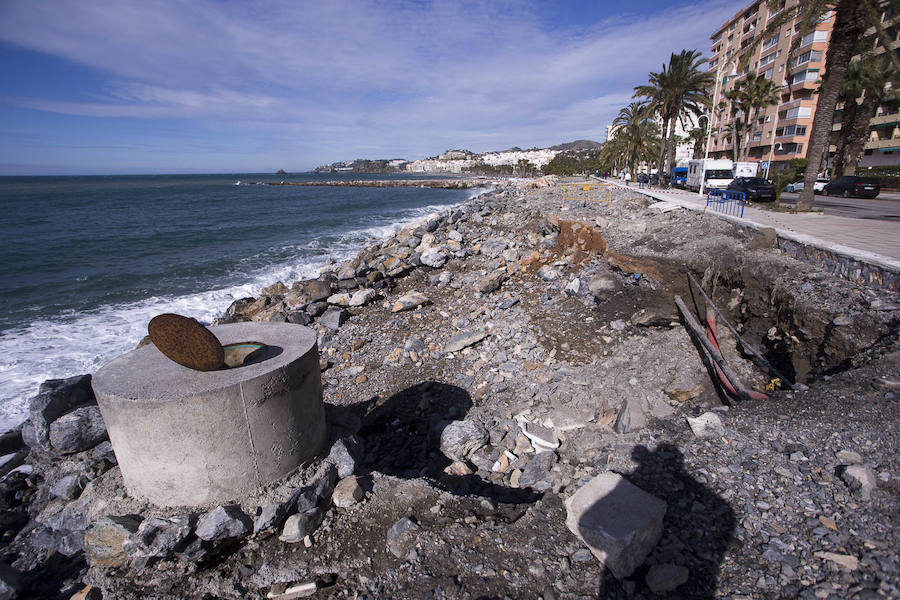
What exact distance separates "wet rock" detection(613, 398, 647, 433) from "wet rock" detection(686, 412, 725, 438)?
1.61 ft

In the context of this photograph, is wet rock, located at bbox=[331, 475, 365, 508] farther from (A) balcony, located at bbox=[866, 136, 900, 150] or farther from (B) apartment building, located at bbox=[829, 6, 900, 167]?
(A) balcony, located at bbox=[866, 136, 900, 150]

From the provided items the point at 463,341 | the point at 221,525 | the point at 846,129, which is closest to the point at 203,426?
the point at 221,525

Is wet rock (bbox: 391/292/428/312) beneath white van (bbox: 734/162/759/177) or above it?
beneath

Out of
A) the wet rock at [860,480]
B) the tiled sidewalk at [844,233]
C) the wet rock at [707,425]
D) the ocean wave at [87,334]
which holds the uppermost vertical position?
the tiled sidewalk at [844,233]

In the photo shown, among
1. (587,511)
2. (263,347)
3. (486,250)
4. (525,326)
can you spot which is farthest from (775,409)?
(486,250)

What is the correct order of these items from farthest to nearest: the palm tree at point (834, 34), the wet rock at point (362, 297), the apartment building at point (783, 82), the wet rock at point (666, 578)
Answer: the apartment building at point (783, 82), the palm tree at point (834, 34), the wet rock at point (362, 297), the wet rock at point (666, 578)

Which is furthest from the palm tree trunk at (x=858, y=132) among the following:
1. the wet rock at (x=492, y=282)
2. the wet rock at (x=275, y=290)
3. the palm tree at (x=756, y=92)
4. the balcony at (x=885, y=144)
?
the wet rock at (x=275, y=290)

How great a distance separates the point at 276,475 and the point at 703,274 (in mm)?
9206

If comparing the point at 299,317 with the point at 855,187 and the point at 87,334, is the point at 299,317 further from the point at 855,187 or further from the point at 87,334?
the point at 855,187

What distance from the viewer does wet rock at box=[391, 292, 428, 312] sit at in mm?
10016

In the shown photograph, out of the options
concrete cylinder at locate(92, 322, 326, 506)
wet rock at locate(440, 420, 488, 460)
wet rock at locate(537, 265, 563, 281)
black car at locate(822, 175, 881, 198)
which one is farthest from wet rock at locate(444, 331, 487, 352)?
black car at locate(822, 175, 881, 198)

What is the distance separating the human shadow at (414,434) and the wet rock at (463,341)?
99 centimetres

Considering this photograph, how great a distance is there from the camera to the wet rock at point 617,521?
9.61 feet

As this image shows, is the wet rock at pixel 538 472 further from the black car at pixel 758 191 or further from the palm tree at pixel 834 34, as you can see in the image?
the black car at pixel 758 191
